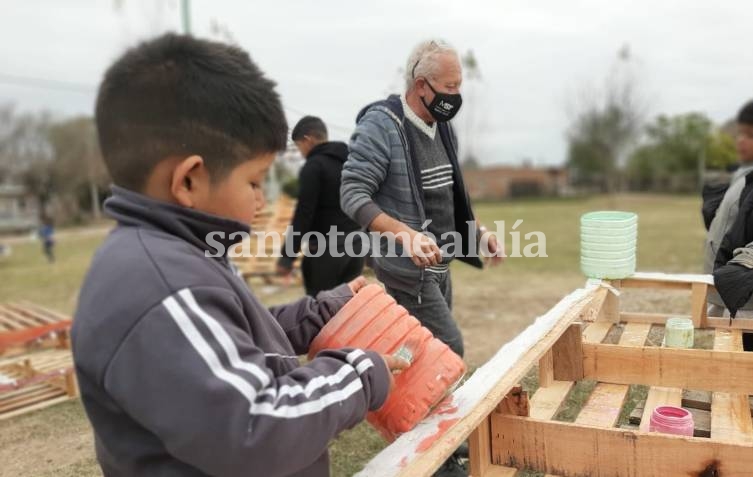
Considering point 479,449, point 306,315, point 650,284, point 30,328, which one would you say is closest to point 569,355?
point 479,449

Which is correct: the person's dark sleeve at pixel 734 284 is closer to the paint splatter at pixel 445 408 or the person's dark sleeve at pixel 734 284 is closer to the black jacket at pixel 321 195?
the paint splatter at pixel 445 408

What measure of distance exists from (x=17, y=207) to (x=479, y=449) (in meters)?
63.2

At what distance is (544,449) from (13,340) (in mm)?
5122

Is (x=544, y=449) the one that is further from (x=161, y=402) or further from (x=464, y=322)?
(x=464, y=322)

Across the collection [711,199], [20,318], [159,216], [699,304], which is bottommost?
[20,318]

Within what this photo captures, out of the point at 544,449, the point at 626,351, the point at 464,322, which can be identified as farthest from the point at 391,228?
the point at 464,322

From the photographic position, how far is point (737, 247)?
3387 mm

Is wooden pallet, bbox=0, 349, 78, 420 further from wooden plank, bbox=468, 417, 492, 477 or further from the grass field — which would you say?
wooden plank, bbox=468, 417, 492, 477

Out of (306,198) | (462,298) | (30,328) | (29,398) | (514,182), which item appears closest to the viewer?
(306,198)

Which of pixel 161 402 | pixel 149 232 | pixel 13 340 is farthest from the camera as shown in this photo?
pixel 13 340

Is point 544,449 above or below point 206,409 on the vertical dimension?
below

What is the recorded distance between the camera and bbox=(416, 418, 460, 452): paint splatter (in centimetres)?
153

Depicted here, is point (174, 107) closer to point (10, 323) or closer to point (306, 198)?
point (306, 198)

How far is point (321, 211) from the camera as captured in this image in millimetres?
4422
